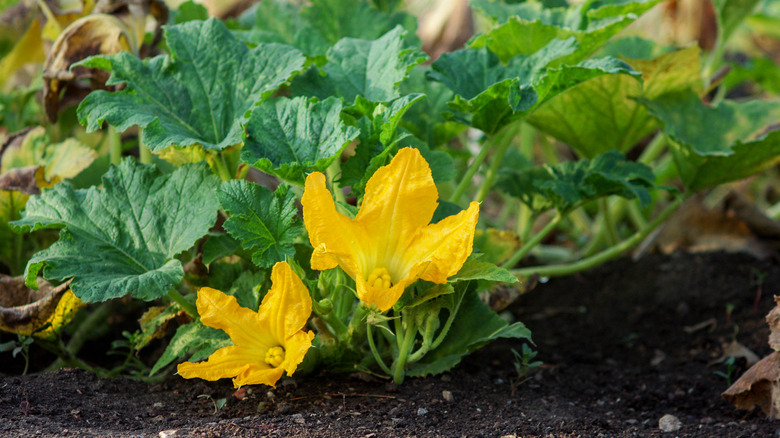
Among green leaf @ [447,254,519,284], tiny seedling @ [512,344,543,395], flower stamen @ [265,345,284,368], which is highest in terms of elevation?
green leaf @ [447,254,519,284]

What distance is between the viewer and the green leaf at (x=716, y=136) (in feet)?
7.57

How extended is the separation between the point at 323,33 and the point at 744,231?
1805 millimetres

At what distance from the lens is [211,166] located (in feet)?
6.32

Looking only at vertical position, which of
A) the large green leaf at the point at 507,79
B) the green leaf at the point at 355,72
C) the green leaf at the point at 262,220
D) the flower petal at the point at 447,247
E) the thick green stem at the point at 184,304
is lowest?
the thick green stem at the point at 184,304

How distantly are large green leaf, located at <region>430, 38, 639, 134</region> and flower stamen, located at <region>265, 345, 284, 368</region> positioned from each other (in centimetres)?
75

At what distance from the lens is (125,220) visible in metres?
1.80

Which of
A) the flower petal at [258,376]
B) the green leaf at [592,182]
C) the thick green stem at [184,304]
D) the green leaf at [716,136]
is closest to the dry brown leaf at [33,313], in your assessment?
the thick green stem at [184,304]

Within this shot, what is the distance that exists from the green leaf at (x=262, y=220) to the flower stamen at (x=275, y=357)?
0.65 feet

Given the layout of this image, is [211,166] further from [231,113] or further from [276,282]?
[276,282]

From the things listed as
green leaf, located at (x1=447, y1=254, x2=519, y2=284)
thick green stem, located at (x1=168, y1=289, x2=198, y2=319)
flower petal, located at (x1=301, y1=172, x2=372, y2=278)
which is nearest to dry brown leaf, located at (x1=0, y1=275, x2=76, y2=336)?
thick green stem, located at (x1=168, y1=289, x2=198, y2=319)

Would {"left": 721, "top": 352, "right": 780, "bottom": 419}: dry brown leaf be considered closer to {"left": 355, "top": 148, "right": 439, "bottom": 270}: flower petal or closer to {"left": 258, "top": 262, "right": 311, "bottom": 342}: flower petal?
{"left": 355, "top": 148, "right": 439, "bottom": 270}: flower petal

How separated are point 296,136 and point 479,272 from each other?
0.54 meters

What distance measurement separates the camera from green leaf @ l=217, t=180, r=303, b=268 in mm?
1589

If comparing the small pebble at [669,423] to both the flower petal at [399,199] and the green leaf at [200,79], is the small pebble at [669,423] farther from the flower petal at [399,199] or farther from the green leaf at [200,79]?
the green leaf at [200,79]
